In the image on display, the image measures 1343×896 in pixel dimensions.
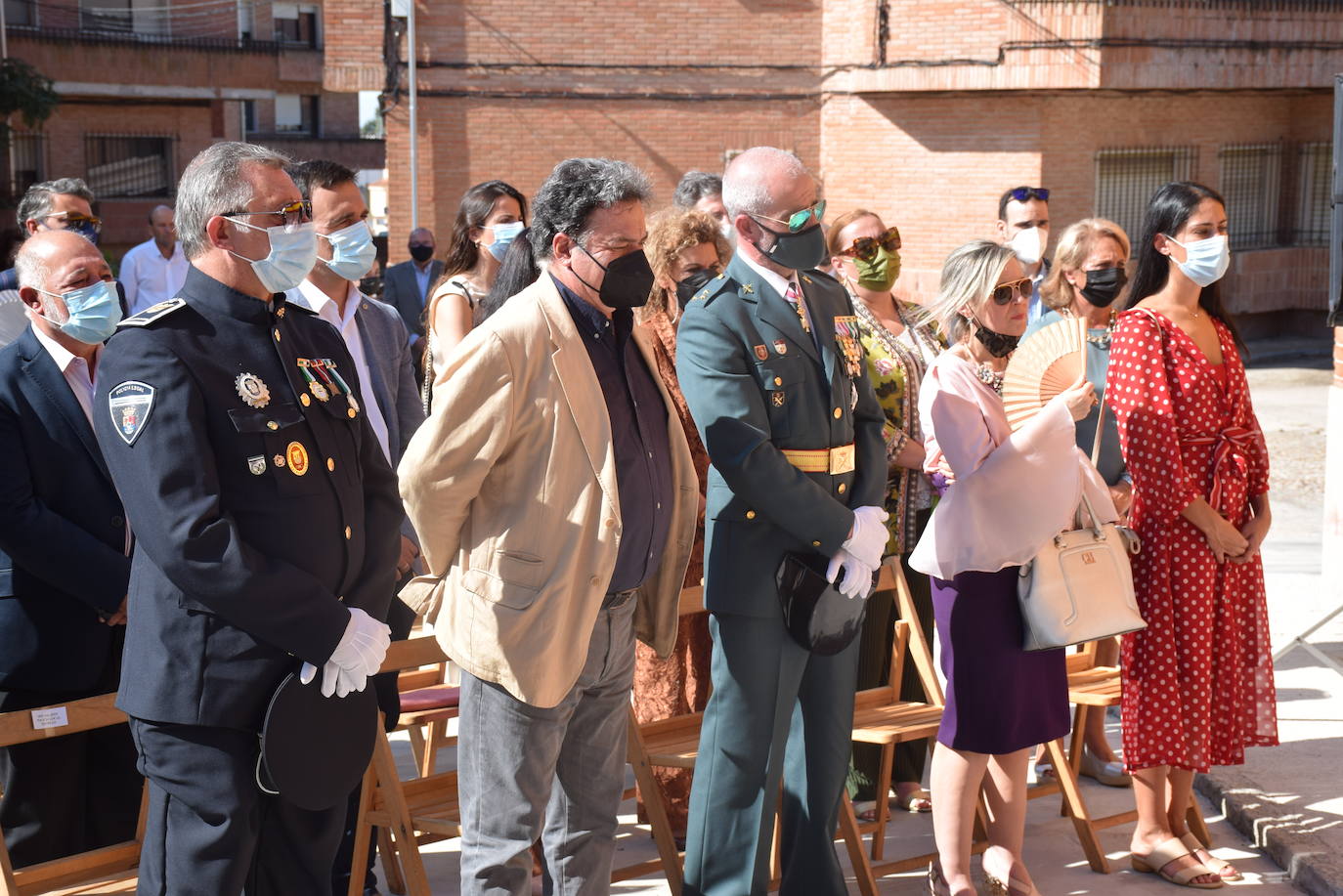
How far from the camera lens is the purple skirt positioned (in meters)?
4.32

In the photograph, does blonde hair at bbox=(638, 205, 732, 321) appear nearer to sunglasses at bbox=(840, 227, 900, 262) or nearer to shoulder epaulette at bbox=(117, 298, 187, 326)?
sunglasses at bbox=(840, 227, 900, 262)

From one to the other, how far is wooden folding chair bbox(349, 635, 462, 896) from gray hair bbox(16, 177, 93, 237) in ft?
12.8

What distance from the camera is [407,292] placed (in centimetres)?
1036

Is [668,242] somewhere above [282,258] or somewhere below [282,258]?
above

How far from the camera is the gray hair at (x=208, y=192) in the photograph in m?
3.21

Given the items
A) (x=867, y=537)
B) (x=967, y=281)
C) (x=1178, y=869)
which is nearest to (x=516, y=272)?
(x=867, y=537)

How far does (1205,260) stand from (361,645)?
10.3 ft

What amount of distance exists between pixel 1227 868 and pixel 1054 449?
5.29 ft

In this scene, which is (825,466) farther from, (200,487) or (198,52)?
(198,52)

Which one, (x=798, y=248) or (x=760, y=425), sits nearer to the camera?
(x=760, y=425)

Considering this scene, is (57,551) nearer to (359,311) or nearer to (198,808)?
(198,808)

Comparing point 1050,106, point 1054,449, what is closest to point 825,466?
point 1054,449

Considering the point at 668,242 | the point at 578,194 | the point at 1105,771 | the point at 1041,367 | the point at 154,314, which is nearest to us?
the point at 154,314

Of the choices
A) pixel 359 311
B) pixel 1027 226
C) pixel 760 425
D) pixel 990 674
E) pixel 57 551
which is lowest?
pixel 990 674
